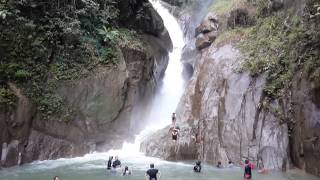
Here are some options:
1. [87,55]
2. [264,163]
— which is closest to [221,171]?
[264,163]

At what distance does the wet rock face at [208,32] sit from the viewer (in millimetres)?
26336

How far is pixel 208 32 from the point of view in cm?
2667

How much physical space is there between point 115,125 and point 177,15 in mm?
17082

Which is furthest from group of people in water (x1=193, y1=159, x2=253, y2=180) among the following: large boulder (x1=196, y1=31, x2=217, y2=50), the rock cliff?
large boulder (x1=196, y1=31, x2=217, y2=50)

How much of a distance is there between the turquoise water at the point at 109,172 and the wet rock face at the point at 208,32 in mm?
10095

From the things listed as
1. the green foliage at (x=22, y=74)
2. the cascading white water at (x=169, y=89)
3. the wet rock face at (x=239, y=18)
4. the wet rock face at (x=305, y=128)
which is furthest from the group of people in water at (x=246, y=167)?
the wet rock face at (x=239, y=18)

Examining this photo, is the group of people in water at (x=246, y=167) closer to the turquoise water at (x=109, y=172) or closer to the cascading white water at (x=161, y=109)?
the turquoise water at (x=109, y=172)

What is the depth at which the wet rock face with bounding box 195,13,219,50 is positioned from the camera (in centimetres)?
2634

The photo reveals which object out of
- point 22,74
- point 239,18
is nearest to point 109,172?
point 22,74

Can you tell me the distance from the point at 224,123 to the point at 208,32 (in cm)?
892

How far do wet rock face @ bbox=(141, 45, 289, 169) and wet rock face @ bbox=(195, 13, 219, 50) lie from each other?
2.70 m

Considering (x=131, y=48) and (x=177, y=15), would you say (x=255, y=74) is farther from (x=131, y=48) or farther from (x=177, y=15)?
(x=177, y=15)

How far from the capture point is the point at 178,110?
79.4 ft

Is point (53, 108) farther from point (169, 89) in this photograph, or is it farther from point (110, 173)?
point (169, 89)
